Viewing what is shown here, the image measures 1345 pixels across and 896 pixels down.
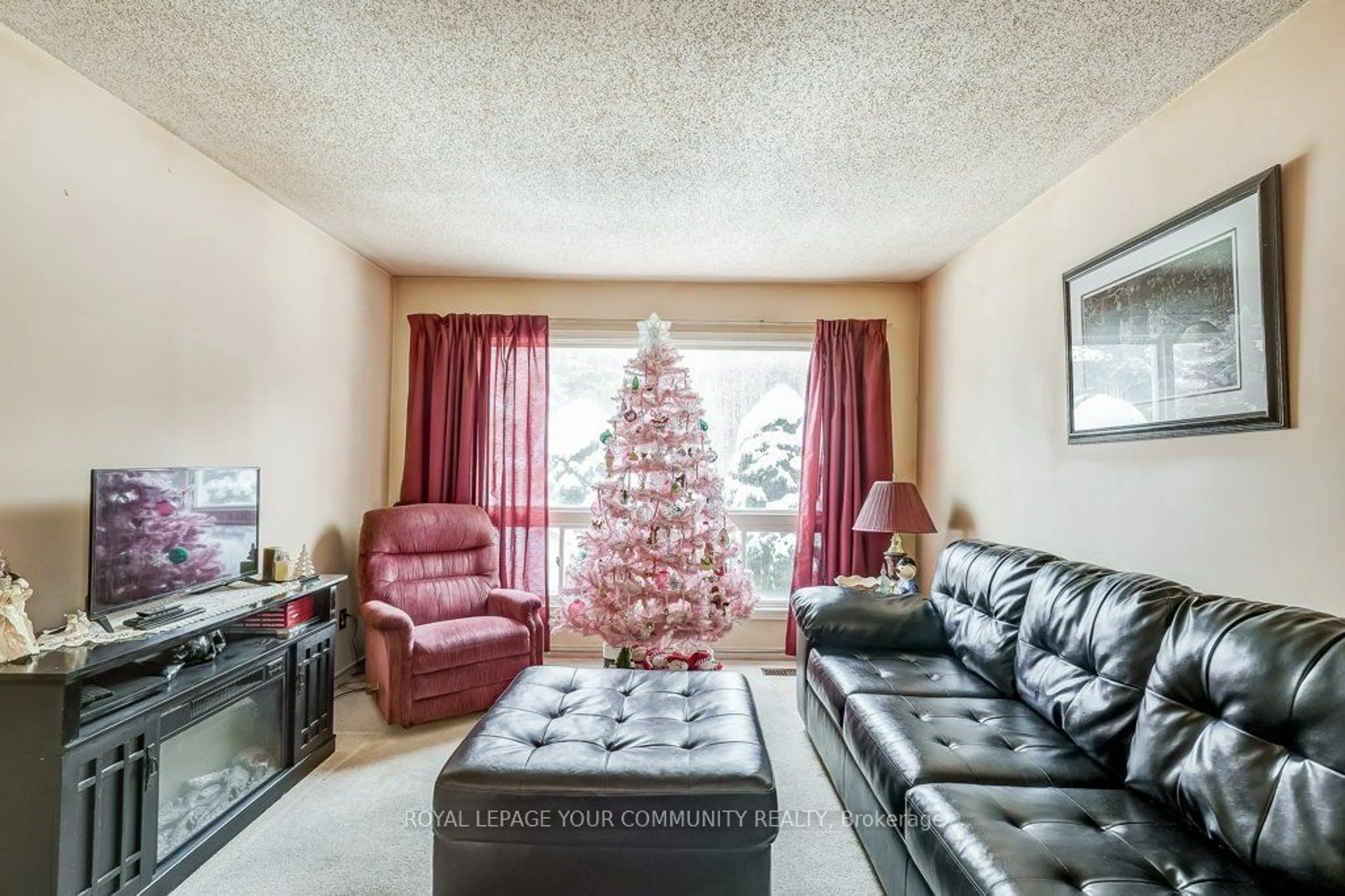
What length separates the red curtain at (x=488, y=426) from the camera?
13.1 feet

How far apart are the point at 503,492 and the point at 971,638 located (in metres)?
2.82

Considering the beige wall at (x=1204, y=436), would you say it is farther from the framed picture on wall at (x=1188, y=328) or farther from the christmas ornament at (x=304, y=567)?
the christmas ornament at (x=304, y=567)

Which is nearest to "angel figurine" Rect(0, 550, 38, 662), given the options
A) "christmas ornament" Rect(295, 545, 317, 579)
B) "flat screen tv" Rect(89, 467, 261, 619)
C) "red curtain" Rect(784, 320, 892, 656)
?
"flat screen tv" Rect(89, 467, 261, 619)

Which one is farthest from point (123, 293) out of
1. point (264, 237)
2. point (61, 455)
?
point (264, 237)

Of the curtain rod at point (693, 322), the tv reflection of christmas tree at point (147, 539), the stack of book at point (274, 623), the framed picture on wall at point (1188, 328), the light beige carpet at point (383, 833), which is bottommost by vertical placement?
the light beige carpet at point (383, 833)

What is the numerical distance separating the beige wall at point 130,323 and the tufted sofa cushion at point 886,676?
264cm

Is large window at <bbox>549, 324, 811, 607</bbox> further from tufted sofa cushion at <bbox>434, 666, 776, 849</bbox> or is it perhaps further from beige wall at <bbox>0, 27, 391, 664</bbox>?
tufted sofa cushion at <bbox>434, 666, 776, 849</bbox>

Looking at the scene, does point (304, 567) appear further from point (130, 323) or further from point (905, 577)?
point (905, 577)

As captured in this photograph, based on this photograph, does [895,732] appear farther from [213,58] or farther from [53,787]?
[213,58]

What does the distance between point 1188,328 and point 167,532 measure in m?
3.44

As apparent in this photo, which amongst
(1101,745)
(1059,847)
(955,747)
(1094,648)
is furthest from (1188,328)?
(1059,847)

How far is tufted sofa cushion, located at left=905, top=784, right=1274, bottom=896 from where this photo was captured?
1186 millimetres

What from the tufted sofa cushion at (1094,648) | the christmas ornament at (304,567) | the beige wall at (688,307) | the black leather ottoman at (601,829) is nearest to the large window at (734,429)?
the beige wall at (688,307)

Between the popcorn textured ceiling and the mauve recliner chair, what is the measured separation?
5.58 feet
